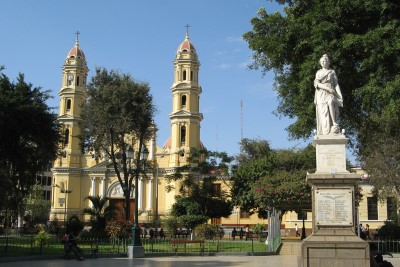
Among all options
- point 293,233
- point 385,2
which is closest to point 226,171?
point 293,233

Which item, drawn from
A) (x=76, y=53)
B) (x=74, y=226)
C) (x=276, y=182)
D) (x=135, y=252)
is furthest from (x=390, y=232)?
(x=76, y=53)

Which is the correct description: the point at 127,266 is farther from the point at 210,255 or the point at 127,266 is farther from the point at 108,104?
the point at 108,104

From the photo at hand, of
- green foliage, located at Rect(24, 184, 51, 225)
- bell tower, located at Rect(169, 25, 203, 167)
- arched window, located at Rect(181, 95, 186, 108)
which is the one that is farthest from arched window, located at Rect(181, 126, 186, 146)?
green foliage, located at Rect(24, 184, 51, 225)

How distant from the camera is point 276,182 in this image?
88.1ft

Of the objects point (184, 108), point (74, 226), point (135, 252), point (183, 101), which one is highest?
point (183, 101)

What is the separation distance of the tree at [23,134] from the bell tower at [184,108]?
31021 millimetres

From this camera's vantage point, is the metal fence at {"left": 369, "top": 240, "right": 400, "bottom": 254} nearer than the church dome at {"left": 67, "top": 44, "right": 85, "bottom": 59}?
Yes

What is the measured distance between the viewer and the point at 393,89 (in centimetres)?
1442

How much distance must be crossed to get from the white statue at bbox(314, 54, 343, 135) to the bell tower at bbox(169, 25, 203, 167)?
44.3 meters

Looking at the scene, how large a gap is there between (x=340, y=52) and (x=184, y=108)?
43.4 meters

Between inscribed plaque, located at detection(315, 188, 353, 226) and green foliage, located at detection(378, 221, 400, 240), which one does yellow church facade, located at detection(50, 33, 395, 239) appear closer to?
green foliage, located at detection(378, 221, 400, 240)

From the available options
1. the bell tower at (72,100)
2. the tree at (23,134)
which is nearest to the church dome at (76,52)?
the bell tower at (72,100)

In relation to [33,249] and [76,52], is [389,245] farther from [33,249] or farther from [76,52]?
[76,52]

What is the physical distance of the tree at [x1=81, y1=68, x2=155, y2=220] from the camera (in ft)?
120
